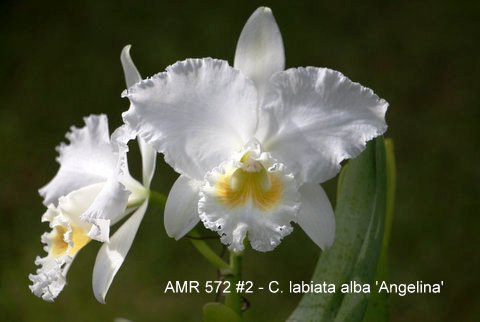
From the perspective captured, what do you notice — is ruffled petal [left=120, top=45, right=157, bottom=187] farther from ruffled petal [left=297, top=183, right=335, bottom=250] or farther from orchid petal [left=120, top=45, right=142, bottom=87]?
ruffled petal [left=297, top=183, right=335, bottom=250]

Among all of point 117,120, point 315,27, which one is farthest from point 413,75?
point 117,120

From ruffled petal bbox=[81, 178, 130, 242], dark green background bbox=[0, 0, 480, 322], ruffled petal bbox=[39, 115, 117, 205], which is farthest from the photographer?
dark green background bbox=[0, 0, 480, 322]

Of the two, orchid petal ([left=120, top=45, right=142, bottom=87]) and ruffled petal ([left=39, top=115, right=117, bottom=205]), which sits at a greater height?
orchid petal ([left=120, top=45, right=142, bottom=87])

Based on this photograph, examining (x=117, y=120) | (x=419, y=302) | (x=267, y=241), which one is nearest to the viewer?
(x=267, y=241)

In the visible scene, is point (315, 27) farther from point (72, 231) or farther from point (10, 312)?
point (72, 231)

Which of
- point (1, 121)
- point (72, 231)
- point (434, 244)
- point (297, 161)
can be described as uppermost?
point (1, 121)

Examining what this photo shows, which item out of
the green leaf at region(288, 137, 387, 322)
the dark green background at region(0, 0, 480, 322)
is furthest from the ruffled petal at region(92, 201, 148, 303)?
the dark green background at region(0, 0, 480, 322)
